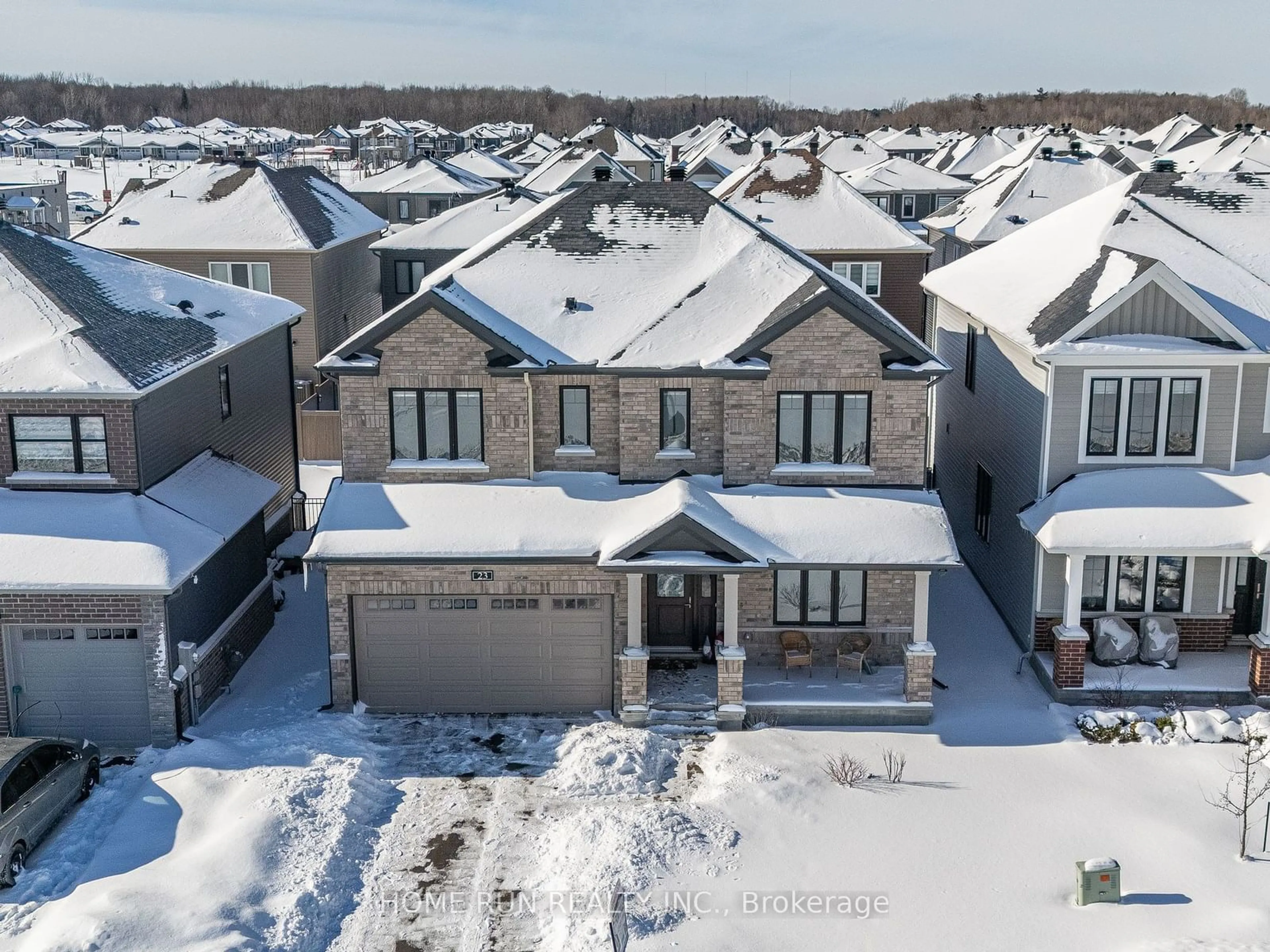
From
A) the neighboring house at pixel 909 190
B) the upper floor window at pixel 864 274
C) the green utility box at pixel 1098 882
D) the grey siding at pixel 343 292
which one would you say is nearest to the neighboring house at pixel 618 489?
the green utility box at pixel 1098 882

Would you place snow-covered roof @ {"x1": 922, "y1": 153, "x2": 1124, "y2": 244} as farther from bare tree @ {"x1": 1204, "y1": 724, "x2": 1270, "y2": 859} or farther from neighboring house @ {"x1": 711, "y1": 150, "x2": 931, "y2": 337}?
A: bare tree @ {"x1": 1204, "y1": 724, "x2": 1270, "y2": 859}

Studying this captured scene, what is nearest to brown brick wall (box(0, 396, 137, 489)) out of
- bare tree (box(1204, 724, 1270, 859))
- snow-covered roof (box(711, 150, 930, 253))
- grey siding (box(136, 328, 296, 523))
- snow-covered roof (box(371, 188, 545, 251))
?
grey siding (box(136, 328, 296, 523))

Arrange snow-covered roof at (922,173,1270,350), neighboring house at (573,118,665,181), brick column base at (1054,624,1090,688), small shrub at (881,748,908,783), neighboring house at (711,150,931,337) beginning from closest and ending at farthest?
small shrub at (881,748,908,783) → brick column base at (1054,624,1090,688) → snow-covered roof at (922,173,1270,350) → neighboring house at (711,150,931,337) → neighboring house at (573,118,665,181)

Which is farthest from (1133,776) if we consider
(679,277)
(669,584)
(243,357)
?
(243,357)

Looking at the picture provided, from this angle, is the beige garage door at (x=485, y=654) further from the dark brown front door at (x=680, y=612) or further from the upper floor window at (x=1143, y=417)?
the upper floor window at (x=1143, y=417)

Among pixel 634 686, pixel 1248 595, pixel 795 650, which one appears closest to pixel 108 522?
pixel 634 686

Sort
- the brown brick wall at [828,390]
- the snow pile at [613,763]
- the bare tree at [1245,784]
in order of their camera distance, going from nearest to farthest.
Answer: the bare tree at [1245,784]
the snow pile at [613,763]
the brown brick wall at [828,390]

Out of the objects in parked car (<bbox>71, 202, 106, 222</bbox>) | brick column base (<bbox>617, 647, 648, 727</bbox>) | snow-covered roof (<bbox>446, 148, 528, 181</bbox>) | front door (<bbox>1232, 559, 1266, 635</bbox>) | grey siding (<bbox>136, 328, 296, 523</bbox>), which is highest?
snow-covered roof (<bbox>446, 148, 528, 181</bbox>)
